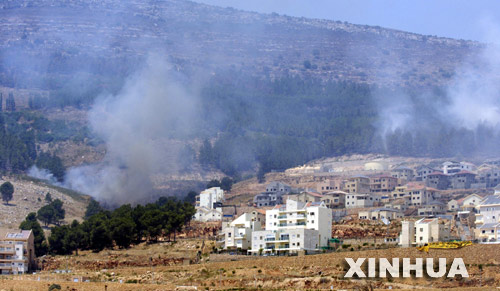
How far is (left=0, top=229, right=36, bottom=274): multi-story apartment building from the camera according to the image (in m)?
76.4

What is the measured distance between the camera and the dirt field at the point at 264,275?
6130 cm

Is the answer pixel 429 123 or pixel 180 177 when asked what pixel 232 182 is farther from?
pixel 429 123

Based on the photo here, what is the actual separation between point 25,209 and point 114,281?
122 feet

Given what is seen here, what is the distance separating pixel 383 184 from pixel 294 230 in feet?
133

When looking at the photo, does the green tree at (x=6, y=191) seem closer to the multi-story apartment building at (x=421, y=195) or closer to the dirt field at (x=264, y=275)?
the dirt field at (x=264, y=275)

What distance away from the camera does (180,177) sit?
440 feet

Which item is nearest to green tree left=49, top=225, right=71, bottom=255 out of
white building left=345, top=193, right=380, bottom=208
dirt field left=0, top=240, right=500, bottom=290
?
dirt field left=0, top=240, right=500, bottom=290

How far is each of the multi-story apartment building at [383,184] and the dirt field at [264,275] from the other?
43022 mm

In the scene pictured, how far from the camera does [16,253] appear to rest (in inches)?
3056

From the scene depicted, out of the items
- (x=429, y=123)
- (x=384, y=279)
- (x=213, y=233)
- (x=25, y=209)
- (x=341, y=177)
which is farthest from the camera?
(x=429, y=123)

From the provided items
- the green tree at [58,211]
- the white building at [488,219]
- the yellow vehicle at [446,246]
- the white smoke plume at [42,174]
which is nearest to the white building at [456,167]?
the white building at [488,219]

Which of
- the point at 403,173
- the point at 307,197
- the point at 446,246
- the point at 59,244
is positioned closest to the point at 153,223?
the point at 59,244

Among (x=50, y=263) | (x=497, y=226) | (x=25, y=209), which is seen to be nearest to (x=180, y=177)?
(x=25, y=209)

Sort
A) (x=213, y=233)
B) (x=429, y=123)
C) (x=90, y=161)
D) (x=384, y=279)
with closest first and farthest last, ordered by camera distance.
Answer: (x=384, y=279), (x=213, y=233), (x=90, y=161), (x=429, y=123)
